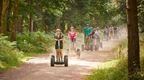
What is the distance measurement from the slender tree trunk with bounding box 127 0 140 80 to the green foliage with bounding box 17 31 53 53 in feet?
55.8

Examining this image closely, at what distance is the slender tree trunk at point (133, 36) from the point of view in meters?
12.6

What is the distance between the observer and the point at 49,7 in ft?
115

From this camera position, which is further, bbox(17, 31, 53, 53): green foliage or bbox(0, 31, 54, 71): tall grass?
bbox(17, 31, 53, 53): green foliage

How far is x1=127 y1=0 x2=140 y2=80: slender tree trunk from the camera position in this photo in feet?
41.2

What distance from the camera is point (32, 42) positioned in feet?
105

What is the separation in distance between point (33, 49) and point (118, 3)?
31.1 feet

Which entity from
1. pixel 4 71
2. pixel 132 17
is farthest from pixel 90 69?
pixel 132 17

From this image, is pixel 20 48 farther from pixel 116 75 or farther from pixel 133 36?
pixel 133 36

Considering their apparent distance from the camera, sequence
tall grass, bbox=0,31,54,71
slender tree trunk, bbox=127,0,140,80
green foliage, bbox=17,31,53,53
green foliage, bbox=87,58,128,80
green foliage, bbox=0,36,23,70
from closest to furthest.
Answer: slender tree trunk, bbox=127,0,140,80, green foliage, bbox=87,58,128,80, green foliage, bbox=0,36,23,70, tall grass, bbox=0,31,54,71, green foliage, bbox=17,31,53,53

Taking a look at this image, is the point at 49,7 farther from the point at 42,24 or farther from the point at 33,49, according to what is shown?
the point at 42,24

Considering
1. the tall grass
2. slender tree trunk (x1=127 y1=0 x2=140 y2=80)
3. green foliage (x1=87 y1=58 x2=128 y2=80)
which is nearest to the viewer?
slender tree trunk (x1=127 y1=0 x2=140 y2=80)

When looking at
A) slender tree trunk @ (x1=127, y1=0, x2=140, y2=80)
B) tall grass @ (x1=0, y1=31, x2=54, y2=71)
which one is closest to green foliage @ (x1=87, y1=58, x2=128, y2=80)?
Result: slender tree trunk @ (x1=127, y1=0, x2=140, y2=80)

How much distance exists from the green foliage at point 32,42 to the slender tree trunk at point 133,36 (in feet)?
55.8

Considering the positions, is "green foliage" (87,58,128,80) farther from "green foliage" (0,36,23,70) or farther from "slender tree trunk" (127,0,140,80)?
"green foliage" (0,36,23,70)
